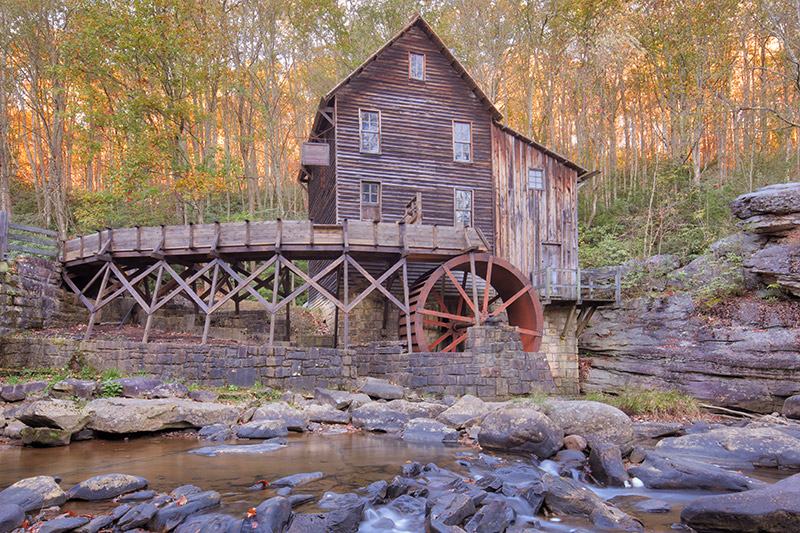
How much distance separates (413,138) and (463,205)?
9.56 ft

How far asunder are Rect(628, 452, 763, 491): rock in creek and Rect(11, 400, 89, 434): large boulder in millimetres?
8728

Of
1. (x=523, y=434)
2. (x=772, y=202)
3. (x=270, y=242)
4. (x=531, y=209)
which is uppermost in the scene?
(x=531, y=209)

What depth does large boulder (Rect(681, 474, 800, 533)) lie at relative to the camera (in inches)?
191

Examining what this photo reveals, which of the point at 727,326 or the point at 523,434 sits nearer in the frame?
the point at 523,434

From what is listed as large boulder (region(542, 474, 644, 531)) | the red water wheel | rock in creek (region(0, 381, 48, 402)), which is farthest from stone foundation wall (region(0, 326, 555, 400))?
large boulder (region(542, 474, 644, 531))

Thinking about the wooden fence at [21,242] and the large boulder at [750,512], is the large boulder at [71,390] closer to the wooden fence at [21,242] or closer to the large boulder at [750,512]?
the wooden fence at [21,242]

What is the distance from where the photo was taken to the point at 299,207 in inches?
1202

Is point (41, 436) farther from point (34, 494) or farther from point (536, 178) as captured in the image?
point (536, 178)

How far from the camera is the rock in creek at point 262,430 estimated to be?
8898 millimetres

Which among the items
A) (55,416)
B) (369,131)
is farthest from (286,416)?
(369,131)

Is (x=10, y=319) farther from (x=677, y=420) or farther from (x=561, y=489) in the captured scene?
(x=677, y=420)

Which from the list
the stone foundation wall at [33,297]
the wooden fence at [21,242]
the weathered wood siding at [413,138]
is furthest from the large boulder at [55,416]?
the weathered wood siding at [413,138]

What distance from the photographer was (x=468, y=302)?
14.8 m

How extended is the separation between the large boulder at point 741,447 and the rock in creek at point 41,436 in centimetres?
961
